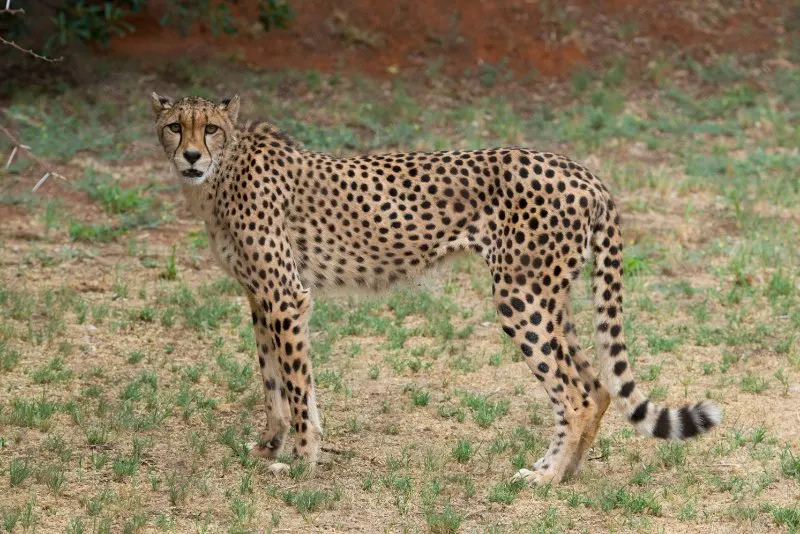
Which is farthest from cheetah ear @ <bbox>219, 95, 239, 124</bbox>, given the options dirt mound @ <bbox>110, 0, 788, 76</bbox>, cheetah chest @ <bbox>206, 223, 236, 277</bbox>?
dirt mound @ <bbox>110, 0, 788, 76</bbox>

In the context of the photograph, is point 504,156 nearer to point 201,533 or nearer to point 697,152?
point 201,533

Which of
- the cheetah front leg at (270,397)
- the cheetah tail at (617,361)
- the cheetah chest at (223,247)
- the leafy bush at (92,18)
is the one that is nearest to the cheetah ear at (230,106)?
the cheetah chest at (223,247)

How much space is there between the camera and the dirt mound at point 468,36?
13375mm

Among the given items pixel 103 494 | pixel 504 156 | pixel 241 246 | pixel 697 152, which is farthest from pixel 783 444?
pixel 697 152

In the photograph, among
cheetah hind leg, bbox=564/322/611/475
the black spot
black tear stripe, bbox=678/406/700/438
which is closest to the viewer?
black tear stripe, bbox=678/406/700/438

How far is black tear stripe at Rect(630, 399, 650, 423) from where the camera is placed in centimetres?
543

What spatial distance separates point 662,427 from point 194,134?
251 cm

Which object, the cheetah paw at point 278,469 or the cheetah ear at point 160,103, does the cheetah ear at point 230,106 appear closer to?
the cheetah ear at point 160,103

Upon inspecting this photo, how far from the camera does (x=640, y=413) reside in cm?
544

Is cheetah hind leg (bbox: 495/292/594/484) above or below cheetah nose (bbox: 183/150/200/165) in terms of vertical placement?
below

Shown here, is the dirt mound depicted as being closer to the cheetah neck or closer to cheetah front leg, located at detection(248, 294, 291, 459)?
the cheetah neck

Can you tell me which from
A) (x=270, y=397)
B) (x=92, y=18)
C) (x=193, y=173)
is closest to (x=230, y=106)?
(x=193, y=173)

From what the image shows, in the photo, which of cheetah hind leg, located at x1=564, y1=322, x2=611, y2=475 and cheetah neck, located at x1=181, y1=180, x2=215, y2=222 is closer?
cheetah hind leg, located at x1=564, y1=322, x2=611, y2=475

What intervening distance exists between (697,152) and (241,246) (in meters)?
6.70
